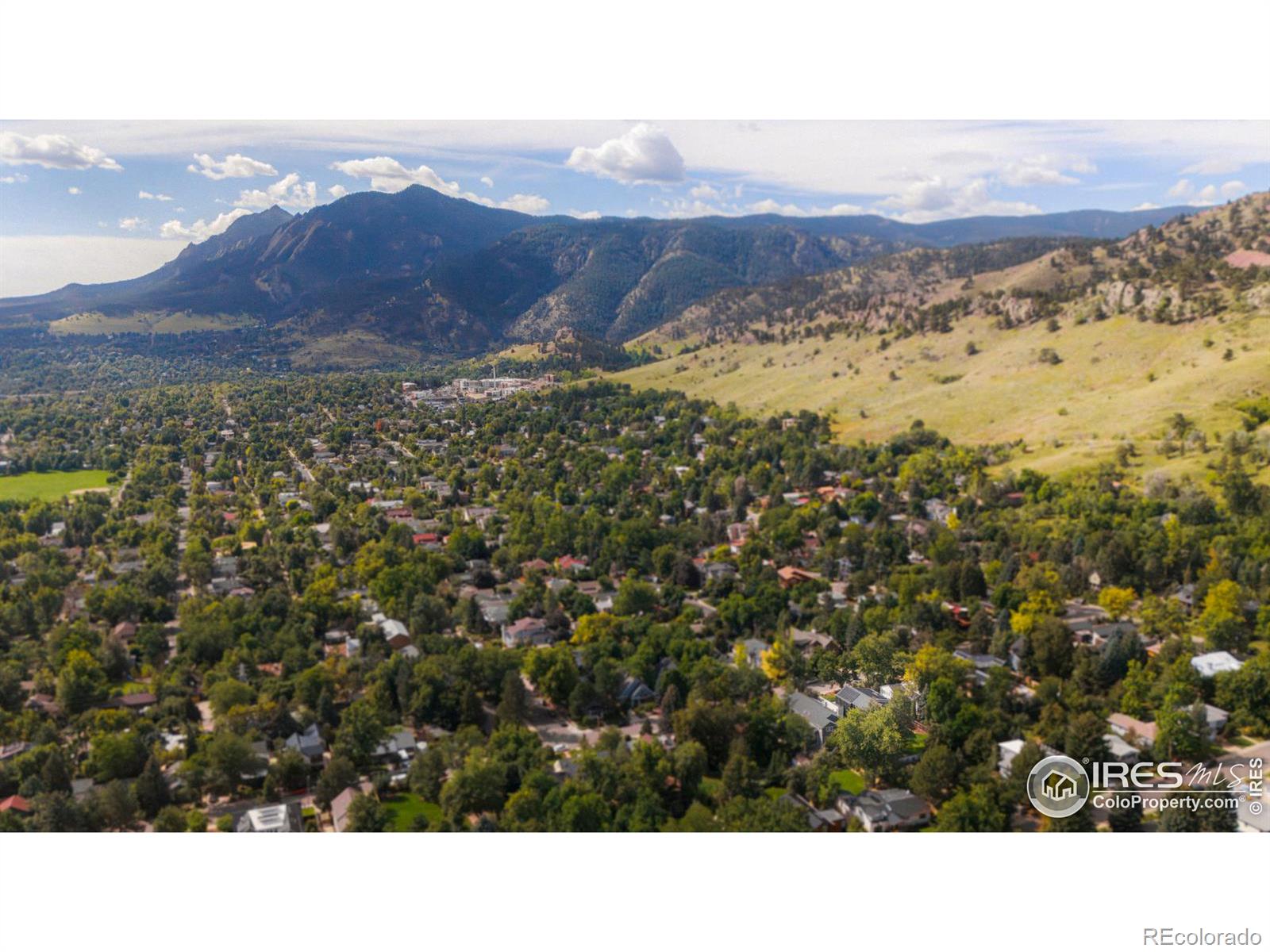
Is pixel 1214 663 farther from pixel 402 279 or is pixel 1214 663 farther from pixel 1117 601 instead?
pixel 402 279

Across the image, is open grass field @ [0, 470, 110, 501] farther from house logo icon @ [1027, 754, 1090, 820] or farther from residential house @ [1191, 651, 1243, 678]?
residential house @ [1191, 651, 1243, 678]

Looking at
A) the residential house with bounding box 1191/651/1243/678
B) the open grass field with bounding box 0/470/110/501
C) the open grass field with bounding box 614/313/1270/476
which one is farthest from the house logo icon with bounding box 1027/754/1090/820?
the open grass field with bounding box 0/470/110/501

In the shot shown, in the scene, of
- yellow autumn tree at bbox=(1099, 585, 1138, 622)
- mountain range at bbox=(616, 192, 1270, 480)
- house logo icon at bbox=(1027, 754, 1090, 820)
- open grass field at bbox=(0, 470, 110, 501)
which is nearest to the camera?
house logo icon at bbox=(1027, 754, 1090, 820)

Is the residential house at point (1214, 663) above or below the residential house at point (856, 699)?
below

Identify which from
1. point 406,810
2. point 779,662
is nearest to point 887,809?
point 779,662

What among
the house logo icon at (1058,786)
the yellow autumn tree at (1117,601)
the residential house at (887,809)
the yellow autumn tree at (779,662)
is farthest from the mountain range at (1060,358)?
the residential house at (887,809)

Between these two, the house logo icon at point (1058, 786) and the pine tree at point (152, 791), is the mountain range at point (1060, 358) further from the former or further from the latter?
the pine tree at point (152, 791)

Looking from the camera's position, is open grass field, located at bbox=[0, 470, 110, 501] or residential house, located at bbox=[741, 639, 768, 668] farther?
open grass field, located at bbox=[0, 470, 110, 501]
